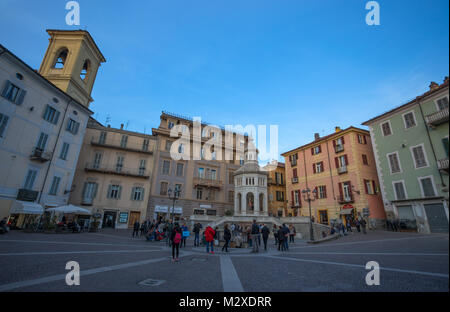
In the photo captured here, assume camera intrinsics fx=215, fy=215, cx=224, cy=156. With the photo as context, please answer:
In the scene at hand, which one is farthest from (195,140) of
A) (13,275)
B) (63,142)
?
(13,275)

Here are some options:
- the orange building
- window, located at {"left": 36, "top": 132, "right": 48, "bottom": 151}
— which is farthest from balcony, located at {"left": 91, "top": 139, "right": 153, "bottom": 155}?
the orange building

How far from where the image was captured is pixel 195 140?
35.9 metres

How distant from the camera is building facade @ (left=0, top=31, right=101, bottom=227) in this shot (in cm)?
1844

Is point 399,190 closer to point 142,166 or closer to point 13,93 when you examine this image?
Answer: point 13,93

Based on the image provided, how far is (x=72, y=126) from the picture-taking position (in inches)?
984

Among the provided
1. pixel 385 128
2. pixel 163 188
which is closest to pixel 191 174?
pixel 163 188

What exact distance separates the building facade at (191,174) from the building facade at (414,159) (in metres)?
29.2

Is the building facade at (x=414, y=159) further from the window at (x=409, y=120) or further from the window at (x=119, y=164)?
the window at (x=119, y=164)

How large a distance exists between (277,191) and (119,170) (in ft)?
87.8

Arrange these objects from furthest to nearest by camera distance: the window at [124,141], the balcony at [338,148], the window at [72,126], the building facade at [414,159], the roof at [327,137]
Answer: the window at [124,141] → the balcony at [338,148] → the roof at [327,137] → the window at [72,126] → the building facade at [414,159]

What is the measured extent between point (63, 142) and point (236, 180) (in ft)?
75.2

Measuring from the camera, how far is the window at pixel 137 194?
30.3 meters

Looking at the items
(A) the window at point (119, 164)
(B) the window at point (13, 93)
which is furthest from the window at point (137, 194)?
(B) the window at point (13, 93)

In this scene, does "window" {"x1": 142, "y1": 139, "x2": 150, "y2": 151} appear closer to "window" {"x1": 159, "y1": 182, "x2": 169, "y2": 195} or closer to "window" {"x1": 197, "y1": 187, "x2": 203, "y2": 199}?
"window" {"x1": 159, "y1": 182, "x2": 169, "y2": 195}
